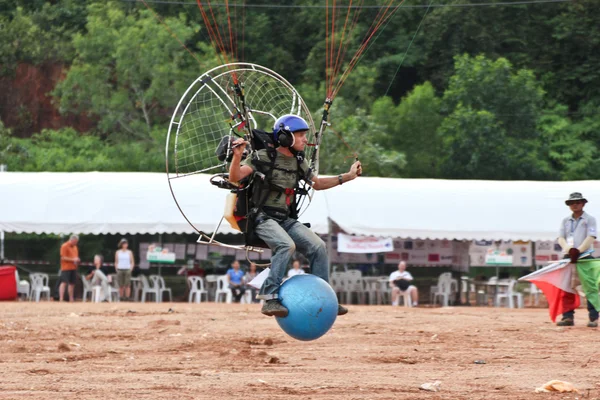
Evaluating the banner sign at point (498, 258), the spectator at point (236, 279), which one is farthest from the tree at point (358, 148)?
the spectator at point (236, 279)

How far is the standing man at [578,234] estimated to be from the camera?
17453 millimetres

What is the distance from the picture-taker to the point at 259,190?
36.2 feet

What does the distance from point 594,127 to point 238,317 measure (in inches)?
1112

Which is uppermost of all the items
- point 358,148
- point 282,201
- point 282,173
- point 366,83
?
point 366,83

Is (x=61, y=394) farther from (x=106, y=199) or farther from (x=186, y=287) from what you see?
(x=186, y=287)

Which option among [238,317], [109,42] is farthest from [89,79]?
[238,317]

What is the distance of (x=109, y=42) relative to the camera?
47.8 metres

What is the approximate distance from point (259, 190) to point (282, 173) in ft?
0.98

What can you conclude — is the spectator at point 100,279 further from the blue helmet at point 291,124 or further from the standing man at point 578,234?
the blue helmet at point 291,124

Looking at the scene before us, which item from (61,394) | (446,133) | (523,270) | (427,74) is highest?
(427,74)

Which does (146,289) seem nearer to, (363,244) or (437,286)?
(363,244)

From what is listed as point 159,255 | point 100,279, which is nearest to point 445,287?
point 159,255

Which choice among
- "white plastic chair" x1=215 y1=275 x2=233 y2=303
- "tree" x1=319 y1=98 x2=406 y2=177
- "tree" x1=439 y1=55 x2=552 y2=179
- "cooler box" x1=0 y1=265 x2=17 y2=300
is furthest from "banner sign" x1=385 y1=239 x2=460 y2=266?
"tree" x1=439 y1=55 x2=552 y2=179

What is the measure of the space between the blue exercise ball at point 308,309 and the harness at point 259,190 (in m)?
0.77
